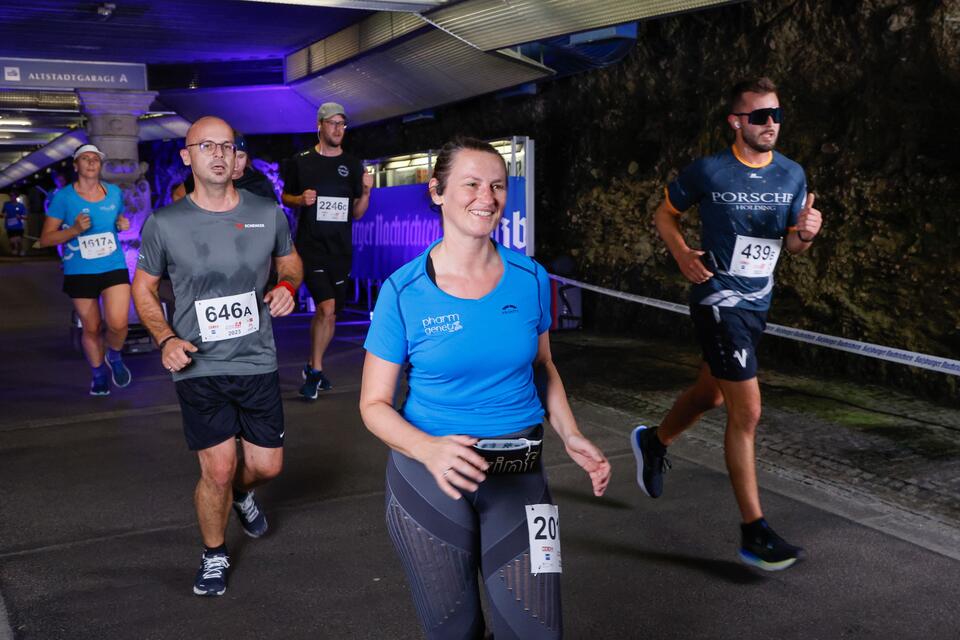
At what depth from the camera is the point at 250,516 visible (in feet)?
13.6

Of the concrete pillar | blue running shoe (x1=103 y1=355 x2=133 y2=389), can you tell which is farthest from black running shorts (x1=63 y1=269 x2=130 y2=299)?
the concrete pillar

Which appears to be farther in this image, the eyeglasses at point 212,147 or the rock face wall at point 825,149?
the rock face wall at point 825,149

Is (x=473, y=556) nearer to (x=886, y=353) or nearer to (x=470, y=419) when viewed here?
(x=470, y=419)

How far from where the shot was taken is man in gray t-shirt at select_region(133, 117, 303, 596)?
358cm

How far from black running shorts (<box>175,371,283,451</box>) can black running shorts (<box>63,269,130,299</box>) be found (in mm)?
3861

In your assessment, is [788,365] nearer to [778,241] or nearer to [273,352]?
[778,241]

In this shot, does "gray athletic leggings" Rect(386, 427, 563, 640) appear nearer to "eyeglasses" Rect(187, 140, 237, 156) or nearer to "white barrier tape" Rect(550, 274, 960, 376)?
"eyeglasses" Rect(187, 140, 237, 156)

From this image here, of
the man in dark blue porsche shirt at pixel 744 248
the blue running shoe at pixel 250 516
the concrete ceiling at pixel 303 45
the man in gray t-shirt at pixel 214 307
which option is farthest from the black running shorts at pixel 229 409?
the concrete ceiling at pixel 303 45

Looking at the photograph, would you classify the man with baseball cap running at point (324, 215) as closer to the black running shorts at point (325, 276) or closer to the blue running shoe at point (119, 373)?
the black running shorts at point (325, 276)

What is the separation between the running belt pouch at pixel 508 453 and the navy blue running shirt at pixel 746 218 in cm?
197

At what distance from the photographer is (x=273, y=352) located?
385 cm

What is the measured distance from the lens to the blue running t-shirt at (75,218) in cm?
707

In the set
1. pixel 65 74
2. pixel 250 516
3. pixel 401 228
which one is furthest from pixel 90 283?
pixel 65 74

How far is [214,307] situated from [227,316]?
0.20 feet
